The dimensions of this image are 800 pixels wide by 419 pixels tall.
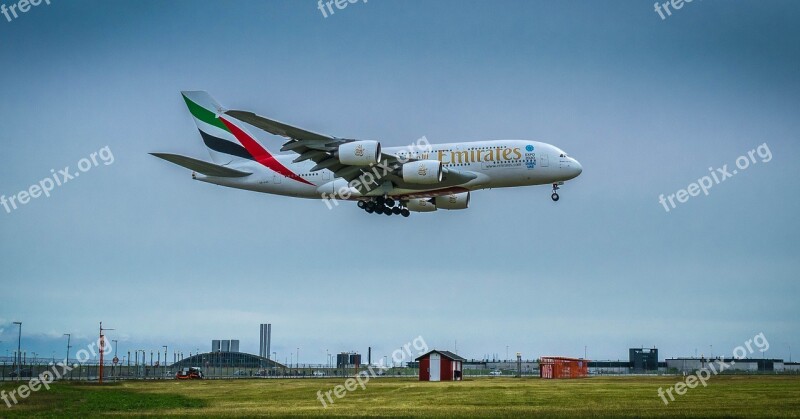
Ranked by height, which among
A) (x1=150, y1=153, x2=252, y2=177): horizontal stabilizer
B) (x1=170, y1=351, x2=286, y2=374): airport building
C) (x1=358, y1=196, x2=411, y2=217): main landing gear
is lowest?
(x1=170, y1=351, x2=286, y2=374): airport building

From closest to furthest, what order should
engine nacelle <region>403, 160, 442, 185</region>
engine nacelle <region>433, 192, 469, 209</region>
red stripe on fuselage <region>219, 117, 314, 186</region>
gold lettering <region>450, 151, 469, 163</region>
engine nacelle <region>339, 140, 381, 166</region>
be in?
engine nacelle <region>339, 140, 381, 166</region> → engine nacelle <region>403, 160, 442, 185</region> → gold lettering <region>450, 151, 469, 163</region> → red stripe on fuselage <region>219, 117, 314, 186</region> → engine nacelle <region>433, 192, 469, 209</region>

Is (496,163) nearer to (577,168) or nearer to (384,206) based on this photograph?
(577,168)

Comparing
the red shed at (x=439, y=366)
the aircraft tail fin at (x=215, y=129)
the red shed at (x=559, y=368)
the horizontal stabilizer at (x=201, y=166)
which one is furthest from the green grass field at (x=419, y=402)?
the red shed at (x=559, y=368)

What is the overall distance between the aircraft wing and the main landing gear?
7.42 feet

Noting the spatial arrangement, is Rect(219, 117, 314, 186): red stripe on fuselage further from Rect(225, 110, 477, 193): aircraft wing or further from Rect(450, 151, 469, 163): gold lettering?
Rect(450, 151, 469, 163): gold lettering

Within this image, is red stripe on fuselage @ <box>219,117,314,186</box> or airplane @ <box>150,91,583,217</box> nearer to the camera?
airplane @ <box>150,91,583,217</box>

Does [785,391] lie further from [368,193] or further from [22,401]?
[22,401]

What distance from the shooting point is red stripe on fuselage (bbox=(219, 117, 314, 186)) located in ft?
233

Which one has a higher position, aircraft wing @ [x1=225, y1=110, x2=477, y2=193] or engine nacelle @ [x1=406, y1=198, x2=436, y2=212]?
aircraft wing @ [x1=225, y1=110, x2=477, y2=193]

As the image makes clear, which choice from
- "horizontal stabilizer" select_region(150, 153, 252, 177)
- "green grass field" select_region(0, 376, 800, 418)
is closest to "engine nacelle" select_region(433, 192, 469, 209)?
"green grass field" select_region(0, 376, 800, 418)

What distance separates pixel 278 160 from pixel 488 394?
25.2 metres

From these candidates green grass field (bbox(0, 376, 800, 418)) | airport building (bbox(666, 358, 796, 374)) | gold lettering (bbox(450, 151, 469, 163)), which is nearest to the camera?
green grass field (bbox(0, 376, 800, 418))

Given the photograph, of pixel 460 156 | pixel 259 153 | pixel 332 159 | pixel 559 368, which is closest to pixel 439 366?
pixel 559 368

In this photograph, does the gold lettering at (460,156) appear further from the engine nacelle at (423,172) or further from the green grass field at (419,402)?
the green grass field at (419,402)
